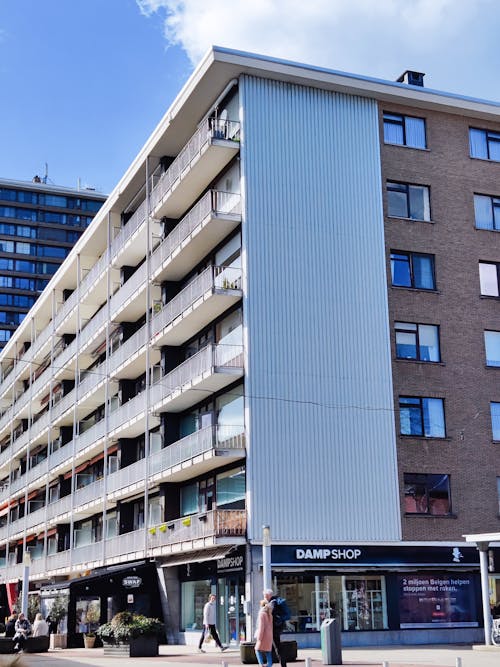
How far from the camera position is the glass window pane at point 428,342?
115ft

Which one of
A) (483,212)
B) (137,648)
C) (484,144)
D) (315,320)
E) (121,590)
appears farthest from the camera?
(484,144)

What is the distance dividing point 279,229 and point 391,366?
20.3ft

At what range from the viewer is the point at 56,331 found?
5841 cm

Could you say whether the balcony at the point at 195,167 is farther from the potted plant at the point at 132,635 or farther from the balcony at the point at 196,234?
the potted plant at the point at 132,635

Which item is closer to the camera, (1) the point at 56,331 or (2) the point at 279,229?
(2) the point at 279,229

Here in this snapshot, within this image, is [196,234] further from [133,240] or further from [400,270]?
[133,240]

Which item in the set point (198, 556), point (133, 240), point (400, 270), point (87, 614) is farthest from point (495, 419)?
point (87, 614)

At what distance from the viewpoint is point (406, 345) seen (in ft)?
114

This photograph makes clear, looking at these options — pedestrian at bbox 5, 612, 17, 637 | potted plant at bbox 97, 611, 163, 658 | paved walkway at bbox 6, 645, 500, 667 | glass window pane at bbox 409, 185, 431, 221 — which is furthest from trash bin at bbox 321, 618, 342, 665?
glass window pane at bbox 409, 185, 431, 221

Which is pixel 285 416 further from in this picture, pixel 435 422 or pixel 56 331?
pixel 56 331

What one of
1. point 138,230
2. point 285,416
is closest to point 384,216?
point 285,416

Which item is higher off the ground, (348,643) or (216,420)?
(216,420)

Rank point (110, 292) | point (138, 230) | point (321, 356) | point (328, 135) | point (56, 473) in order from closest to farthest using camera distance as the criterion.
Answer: point (321, 356), point (328, 135), point (138, 230), point (110, 292), point (56, 473)

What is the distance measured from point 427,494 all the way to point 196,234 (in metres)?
12.4
